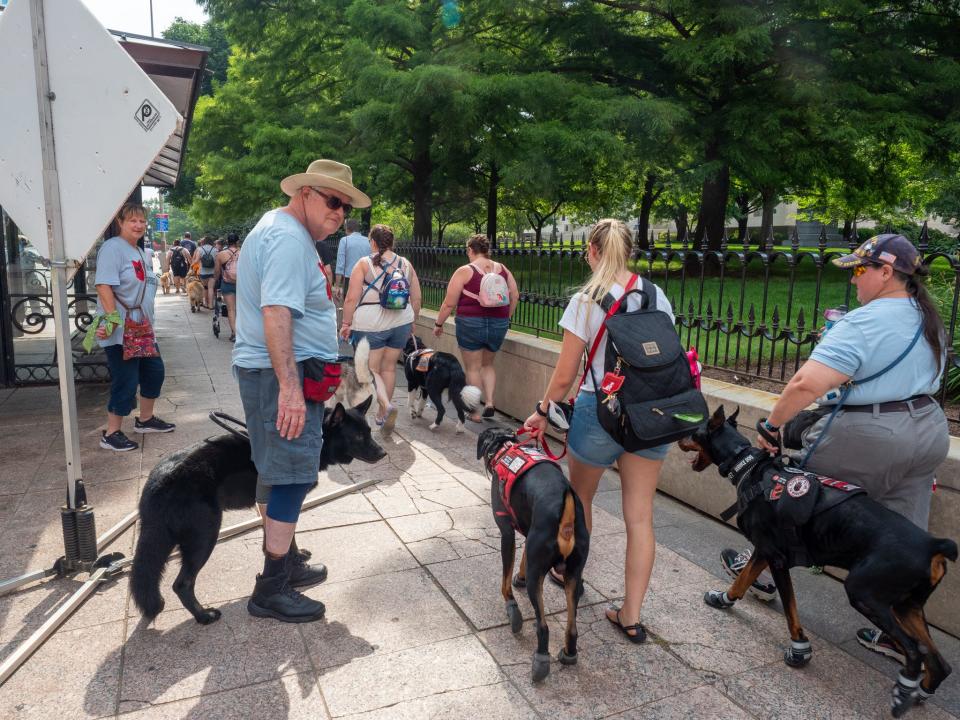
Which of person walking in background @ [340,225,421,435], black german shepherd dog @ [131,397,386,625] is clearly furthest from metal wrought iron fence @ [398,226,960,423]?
black german shepherd dog @ [131,397,386,625]

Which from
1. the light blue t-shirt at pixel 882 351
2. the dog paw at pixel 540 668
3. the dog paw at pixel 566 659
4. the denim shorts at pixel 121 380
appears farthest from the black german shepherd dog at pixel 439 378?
the light blue t-shirt at pixel 882 351

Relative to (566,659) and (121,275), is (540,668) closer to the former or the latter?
(566,659)

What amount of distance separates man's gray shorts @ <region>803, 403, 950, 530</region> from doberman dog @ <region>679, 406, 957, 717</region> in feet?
0.34

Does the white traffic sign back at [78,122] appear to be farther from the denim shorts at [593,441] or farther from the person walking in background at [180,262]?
the person walking in background at [180,262]

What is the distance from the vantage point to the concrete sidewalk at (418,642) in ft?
8.75

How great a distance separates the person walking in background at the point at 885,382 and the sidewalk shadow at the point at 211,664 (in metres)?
2.17

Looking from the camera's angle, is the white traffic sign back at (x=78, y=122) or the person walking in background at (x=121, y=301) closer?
the white traffic sign back at (x=78, y=122)

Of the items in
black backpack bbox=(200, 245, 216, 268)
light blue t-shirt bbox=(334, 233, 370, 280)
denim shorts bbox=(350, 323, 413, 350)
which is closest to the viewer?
denim shorts bbox=(350, 323, 413, 350)

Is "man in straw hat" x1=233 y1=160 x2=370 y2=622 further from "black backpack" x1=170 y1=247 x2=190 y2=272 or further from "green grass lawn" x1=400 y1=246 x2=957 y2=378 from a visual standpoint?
"black backpack" x1=170 y1=247 x2=190 y2=272

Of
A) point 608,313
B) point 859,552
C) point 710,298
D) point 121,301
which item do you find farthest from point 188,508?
point 710,298

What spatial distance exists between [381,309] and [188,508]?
138 inches

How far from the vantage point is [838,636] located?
3.22 metres

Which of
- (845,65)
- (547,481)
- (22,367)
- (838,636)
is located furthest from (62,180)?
(845,65)

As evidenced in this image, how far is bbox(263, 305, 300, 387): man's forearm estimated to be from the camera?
9.23 ft
